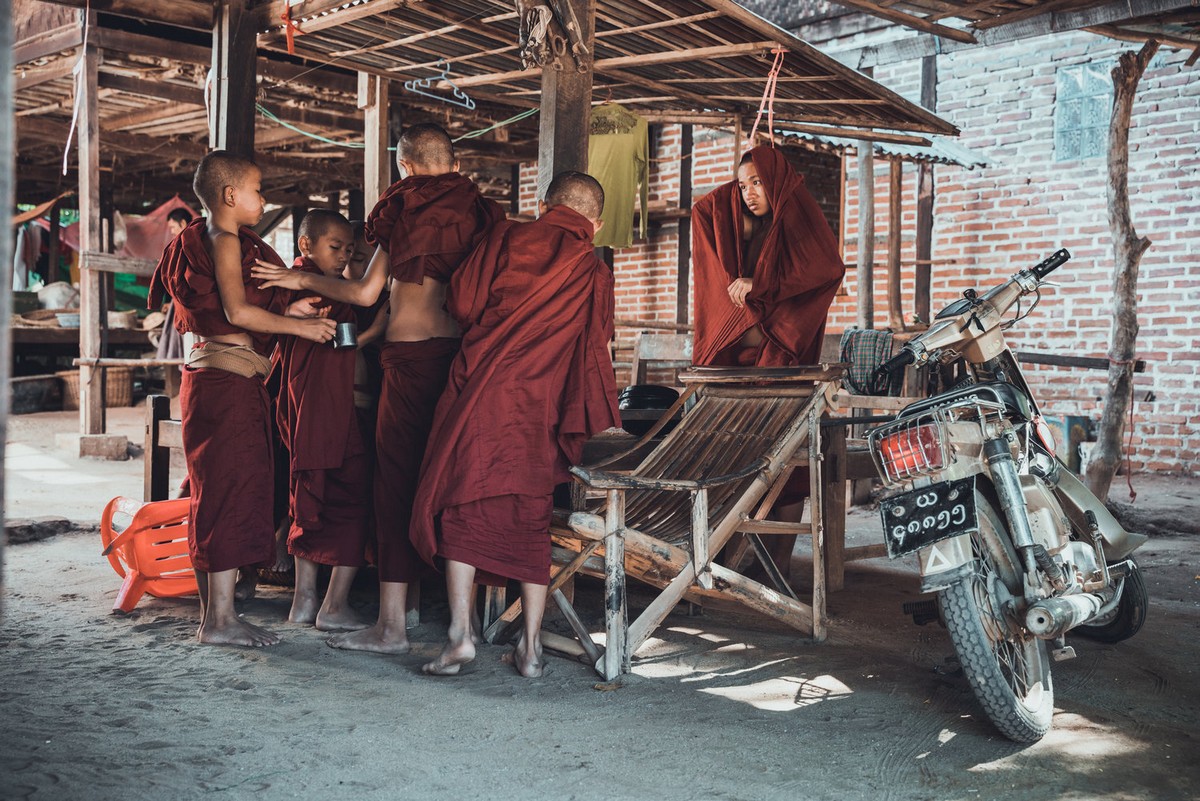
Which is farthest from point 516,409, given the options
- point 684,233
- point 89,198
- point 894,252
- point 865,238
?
point 684,233

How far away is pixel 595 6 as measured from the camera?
4184mm

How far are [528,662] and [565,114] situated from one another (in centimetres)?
216

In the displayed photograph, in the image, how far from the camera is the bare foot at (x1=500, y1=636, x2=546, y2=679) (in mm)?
3242

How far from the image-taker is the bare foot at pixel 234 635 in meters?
3.47

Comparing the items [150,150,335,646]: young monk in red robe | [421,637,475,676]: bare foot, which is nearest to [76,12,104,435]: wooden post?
[150,150,335,646]: young monk in red robe

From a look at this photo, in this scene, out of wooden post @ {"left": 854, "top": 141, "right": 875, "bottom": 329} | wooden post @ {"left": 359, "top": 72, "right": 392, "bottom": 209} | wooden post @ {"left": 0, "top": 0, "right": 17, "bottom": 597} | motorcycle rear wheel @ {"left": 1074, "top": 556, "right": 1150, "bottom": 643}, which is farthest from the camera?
wooden post @ {"left": 854, "top": 141, "right": 875, "bottom": 329}

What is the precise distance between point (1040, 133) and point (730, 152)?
2.81 metres

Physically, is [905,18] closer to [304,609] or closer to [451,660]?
[451,660]

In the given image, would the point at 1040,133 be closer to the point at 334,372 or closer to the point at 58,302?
the point at 334,372

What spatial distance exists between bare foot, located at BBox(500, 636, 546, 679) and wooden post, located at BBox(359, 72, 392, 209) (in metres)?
3.96

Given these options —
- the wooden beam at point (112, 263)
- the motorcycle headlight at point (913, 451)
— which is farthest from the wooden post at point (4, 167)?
the wooden beam at point (112, 263)

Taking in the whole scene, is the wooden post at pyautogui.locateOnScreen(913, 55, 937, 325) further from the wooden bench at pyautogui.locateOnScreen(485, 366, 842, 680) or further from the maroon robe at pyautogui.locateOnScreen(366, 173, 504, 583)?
the maroon robe at pyautogui.locateOnScreen(366, 173, 504, 583)

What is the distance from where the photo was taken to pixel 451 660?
3229 millimetres

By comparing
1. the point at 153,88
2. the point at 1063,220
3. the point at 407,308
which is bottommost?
the point at 407,308
